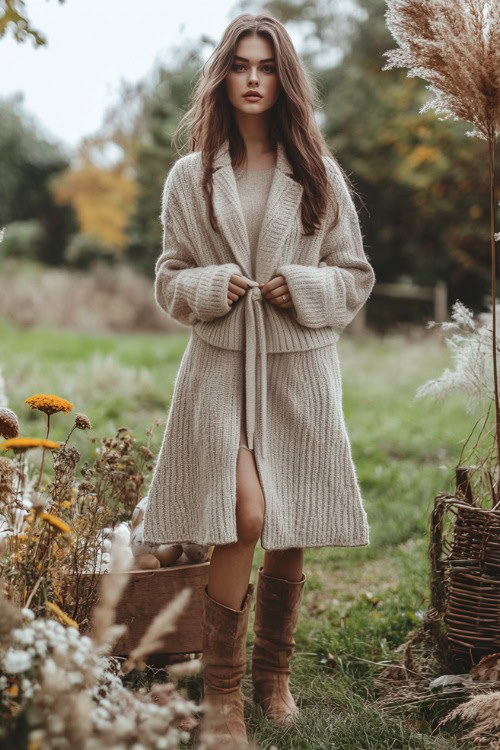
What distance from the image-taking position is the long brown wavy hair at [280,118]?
2.71 meters

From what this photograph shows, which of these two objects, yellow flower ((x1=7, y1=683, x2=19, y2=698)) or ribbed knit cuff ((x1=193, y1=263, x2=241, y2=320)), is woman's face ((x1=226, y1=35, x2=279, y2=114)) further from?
yellow flower ((x1=7, y1=683, x2=19, y2=698))

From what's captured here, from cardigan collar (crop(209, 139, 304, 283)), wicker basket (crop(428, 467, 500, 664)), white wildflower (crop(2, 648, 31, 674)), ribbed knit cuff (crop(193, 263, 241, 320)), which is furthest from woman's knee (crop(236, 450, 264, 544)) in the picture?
white wildflower (crop(2, 648, 31, 674))

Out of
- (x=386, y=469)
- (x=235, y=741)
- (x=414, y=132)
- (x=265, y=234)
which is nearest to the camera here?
(x=235, y=741)

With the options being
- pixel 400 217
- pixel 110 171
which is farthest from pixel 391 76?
pixel 110 171

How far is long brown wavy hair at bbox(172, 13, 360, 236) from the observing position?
2707mm

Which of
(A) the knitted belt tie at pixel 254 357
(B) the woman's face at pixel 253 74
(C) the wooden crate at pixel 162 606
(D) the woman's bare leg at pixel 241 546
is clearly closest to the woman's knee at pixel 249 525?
(D) the woman's bare leg at pixel 241 546

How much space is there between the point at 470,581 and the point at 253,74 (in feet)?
5.97

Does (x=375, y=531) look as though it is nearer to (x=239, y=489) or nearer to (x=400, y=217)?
(x=239, y=489)

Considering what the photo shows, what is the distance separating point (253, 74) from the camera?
267 centimetres

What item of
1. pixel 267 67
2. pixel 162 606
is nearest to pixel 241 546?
pixel 162 606

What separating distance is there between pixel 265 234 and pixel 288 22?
16952 millimetres

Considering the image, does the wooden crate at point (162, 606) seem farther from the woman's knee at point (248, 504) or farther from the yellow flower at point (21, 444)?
the yellow flower at point (21, 444)

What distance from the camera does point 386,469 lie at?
19.5 ft

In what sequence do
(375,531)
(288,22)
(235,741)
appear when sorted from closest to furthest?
(235,741) < (375,531) < (288,22)
